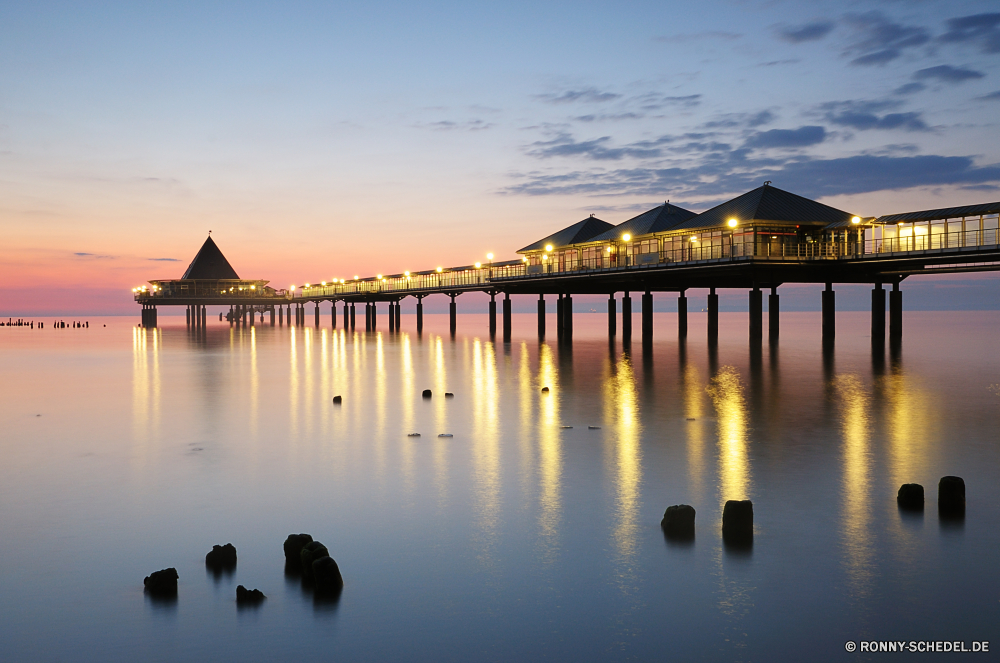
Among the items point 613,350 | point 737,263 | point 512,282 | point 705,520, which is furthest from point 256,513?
point 512,282

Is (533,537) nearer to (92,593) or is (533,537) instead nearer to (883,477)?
(92,593)

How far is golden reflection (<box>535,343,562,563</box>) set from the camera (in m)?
11.2

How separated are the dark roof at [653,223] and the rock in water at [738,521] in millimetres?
44656

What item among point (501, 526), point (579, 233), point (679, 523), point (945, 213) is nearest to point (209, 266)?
point (579, 233)

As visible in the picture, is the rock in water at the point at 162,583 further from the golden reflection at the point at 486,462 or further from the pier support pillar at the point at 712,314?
the pier support pillar at the point at 712,314

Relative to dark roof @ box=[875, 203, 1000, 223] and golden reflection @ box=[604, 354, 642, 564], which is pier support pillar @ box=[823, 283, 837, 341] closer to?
dark roof @ box=[875, 203, 1000, 223]

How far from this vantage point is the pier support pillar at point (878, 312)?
178 feet

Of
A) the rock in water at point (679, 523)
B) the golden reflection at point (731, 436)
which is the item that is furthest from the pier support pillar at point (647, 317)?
the rock in water at point (679, 523)

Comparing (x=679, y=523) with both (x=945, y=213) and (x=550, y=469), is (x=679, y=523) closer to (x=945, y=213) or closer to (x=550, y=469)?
(x=550, y=469)

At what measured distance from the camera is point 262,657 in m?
7.88

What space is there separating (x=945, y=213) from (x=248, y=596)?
41.0 meters

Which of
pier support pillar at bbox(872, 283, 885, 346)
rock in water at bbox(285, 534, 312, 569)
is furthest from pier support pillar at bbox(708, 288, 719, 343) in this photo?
rock in water at bbox(285, 534, 312, 569)

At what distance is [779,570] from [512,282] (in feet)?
187

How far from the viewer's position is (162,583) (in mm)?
9305
